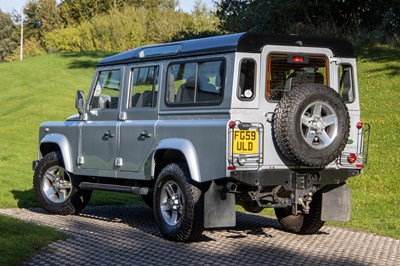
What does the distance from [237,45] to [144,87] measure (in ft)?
6.47

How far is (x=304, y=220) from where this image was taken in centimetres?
986

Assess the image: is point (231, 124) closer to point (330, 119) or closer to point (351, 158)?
point (330, 119)

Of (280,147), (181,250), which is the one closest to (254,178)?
(280,147)

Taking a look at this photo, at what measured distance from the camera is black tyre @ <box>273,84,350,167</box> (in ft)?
27.1

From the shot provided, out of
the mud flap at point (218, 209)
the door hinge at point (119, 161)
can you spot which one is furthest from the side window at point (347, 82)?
the door hinge at point (119, 161)

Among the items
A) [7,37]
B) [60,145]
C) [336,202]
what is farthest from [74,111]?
[7,37]

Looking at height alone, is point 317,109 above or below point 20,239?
above

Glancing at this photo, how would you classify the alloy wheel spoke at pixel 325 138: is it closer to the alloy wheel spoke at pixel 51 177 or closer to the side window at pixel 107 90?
the side window at pixel 107 90

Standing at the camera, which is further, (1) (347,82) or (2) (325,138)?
(1) (347,82)

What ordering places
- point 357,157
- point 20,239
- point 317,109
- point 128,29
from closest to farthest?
point 20,239 < point 317,109 < point 357,157 < point 128,29

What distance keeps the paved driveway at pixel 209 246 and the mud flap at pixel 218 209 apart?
32cm

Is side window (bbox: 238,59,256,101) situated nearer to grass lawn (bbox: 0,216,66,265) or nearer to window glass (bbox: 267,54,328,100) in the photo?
window glass (bbox: 267,54,328,100)

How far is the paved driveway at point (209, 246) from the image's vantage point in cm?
787

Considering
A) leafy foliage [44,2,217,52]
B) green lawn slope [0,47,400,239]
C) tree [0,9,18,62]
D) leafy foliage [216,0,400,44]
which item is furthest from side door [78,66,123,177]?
tree [0,9,18,62]
